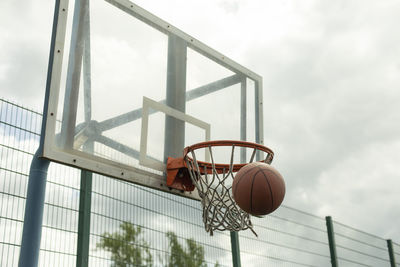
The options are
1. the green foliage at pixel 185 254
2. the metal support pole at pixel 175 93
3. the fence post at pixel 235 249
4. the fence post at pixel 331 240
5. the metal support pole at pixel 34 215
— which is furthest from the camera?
the fence post at pixel 331 240

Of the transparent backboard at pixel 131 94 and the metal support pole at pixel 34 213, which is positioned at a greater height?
the transparent backboard at pixel 131 94

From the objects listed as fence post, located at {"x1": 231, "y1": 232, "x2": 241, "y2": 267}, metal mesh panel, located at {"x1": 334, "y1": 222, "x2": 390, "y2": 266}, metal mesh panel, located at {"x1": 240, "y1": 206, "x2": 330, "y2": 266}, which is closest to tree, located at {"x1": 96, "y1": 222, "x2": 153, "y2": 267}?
fence post, located at {"x1": 231, "y1": 232, "x2": 241, "y2": 267}

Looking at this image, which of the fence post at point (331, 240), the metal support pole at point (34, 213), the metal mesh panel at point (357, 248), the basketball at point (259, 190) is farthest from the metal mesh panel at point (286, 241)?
the metal support pole at point (34, 213)

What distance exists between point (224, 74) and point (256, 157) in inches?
43.4

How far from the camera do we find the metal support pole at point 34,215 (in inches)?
139

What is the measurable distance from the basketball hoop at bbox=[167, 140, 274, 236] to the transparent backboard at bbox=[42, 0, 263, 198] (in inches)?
4.4

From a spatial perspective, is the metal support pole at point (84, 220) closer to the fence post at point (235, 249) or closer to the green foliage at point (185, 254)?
the green foliage at point (185, 254)

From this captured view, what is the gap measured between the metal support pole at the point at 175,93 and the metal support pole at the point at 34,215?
1.33m

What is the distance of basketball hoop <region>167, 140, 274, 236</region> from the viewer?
4.55 metres

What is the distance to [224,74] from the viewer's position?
5.66 metres

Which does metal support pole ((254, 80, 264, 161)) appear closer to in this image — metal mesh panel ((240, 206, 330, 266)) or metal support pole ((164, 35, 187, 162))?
metal support pole ((164, 35, 187, 162))

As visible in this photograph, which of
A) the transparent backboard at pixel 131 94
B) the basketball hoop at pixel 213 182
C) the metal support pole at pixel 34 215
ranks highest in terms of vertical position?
the transparent backboard at pixel 131 94

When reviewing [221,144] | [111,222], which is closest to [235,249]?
[111,222]

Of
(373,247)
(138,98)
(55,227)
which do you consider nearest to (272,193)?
(138,98)
